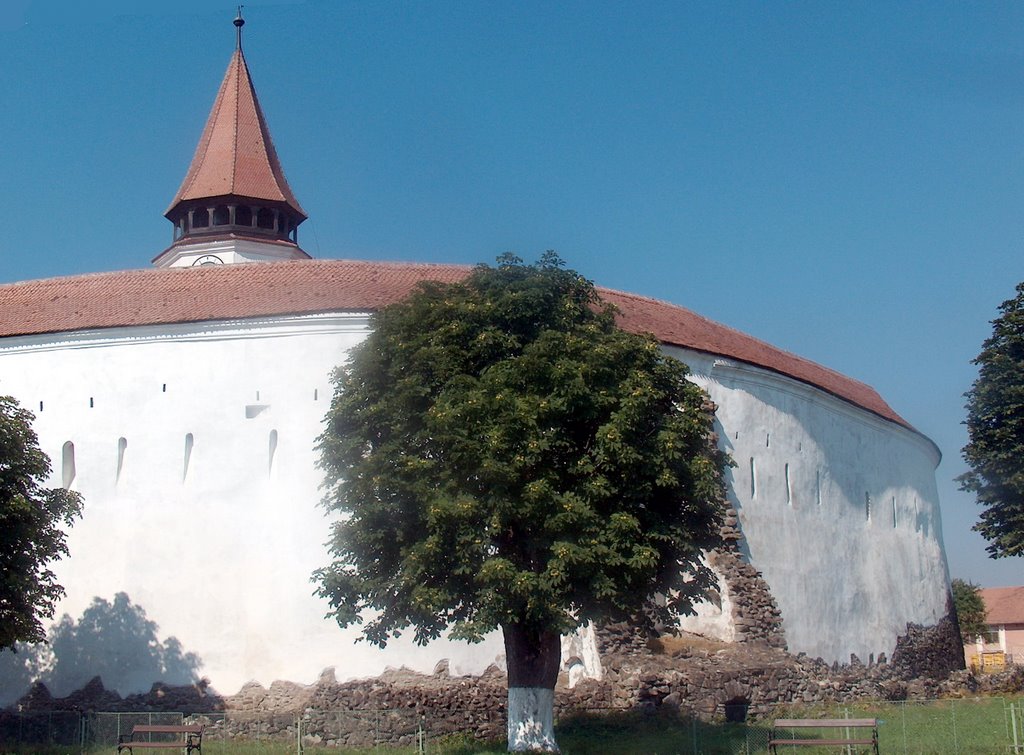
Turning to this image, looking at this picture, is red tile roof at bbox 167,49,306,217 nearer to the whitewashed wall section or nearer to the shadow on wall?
the whitewashed wall section

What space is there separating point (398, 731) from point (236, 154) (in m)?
27.7

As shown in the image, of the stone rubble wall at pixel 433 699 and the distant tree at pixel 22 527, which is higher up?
the distant tree at pixel 22 527

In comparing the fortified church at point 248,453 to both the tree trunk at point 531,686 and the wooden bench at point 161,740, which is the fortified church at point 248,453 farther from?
the tree trunk at point 531,686

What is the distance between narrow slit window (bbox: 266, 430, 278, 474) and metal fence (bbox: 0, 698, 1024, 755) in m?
4.59

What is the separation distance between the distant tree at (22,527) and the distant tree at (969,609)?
45739 mm

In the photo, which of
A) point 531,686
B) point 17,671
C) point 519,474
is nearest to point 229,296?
point 17,671

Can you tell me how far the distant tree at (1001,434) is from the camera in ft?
95.8

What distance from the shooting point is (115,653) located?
2352 centimetres

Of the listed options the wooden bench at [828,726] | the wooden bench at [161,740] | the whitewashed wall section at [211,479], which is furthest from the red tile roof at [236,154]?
the wooden bench at [828,726]

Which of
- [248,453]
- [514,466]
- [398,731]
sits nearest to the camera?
[514,466]

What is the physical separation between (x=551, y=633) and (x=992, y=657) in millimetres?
38200

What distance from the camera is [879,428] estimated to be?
33.9 meters

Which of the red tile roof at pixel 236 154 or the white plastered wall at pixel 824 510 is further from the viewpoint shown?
the red tile roof at pixel 236 154

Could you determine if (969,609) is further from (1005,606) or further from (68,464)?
(68,464)
